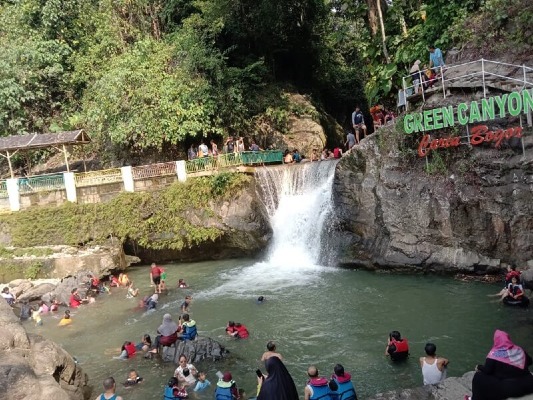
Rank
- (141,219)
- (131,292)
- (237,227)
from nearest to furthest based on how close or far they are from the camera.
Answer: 1. (131,292)
2. (237,227)
3. (141,219)

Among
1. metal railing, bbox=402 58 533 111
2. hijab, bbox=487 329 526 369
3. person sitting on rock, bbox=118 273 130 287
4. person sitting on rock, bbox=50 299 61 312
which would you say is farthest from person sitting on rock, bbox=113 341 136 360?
metal railing, bbox=402 58 533 111

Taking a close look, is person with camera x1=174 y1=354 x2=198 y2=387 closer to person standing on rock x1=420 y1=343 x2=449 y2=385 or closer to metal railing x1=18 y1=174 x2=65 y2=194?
person standing on rock x1=420 y1=343 x2=449 y2=385

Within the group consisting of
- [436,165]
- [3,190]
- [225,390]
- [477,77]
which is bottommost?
[225,390]

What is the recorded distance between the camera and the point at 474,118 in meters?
14.1

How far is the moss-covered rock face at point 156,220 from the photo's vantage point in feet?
66.8

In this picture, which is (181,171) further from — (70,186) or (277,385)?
(277,385)

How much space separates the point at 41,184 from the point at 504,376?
22.6 meters

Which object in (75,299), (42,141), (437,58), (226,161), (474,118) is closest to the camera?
(474,118)

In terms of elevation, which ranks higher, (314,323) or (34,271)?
(34,271)

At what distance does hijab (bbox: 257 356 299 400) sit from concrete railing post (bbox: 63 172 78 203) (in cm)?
1876

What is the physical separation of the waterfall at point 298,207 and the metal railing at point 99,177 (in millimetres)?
6970

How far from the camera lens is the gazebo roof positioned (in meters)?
23.8

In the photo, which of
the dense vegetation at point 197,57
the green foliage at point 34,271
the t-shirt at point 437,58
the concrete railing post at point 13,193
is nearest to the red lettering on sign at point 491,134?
the t-shirt at point 437,58

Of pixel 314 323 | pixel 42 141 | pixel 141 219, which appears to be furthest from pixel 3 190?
pixel 314 323
